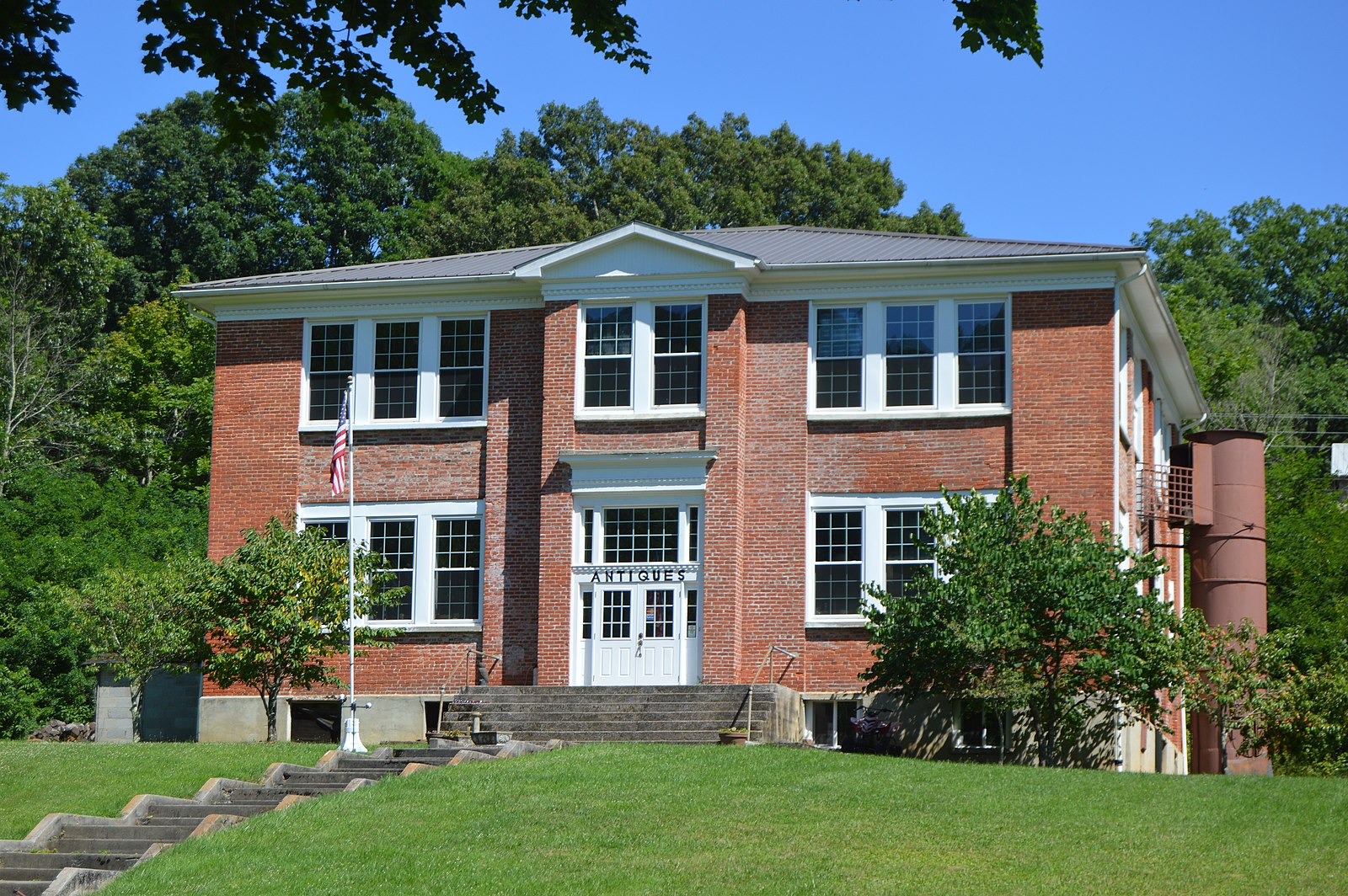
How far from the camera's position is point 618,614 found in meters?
27.9

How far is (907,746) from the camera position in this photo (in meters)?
26.2

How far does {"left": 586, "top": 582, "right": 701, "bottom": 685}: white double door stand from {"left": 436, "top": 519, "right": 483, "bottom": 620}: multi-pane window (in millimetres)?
2271

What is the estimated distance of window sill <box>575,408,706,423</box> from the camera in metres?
27.8

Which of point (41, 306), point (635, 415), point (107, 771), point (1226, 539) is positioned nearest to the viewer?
point (107, 771)

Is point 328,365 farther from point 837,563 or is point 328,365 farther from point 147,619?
point 837,563

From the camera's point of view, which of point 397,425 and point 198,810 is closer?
point 198,810

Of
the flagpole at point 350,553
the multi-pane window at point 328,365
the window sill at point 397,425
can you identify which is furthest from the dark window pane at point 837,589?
the multi-pane window at point 328,365

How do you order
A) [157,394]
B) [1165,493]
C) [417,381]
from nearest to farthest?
[417,381]
[1165,493]
[157,394]

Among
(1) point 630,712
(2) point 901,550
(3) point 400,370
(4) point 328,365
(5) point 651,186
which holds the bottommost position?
(1) point 630,712

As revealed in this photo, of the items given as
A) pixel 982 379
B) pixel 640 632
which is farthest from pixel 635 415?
pixel 982 379

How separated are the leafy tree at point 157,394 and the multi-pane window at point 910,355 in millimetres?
28381

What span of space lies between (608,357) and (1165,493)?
10682 mm

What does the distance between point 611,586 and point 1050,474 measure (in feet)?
23.5

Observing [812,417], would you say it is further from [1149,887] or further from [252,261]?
[252,261]
